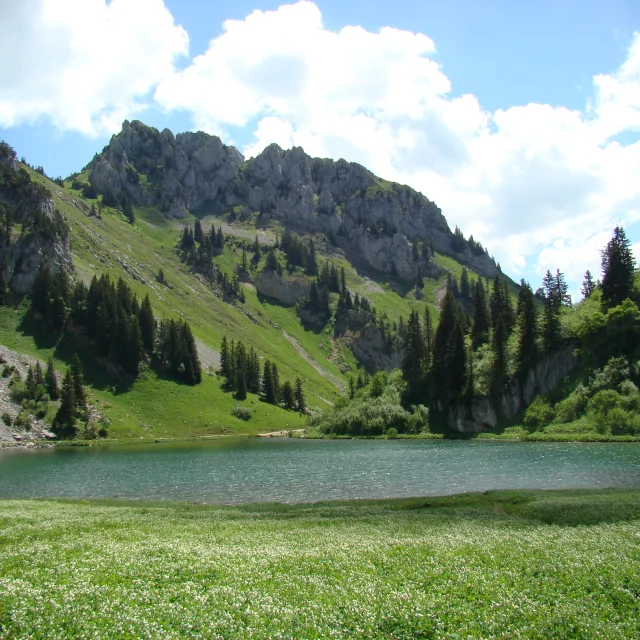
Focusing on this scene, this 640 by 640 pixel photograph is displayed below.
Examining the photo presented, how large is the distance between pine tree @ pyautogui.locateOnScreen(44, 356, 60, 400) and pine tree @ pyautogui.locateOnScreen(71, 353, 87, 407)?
4623 millimetres

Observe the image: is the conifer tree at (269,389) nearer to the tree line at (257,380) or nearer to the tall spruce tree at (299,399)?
the tree line at (257,380)

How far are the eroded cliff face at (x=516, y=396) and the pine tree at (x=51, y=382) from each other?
11024 centimetres

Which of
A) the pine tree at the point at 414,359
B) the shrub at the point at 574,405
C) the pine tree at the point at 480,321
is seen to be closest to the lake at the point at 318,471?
the shrub at the point at 574,405

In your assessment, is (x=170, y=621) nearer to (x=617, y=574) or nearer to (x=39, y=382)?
(x=617, y=574)

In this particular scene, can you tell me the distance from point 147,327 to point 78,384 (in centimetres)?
4197

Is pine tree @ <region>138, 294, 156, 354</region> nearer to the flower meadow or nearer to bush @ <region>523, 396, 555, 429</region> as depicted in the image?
bush @ <region>523, 396, 555, 429</region>

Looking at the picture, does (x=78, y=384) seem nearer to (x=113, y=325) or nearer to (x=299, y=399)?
(x=113, y=325)

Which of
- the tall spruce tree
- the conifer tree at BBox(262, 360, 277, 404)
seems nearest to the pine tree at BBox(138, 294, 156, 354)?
the conifer tree at BBox(262, 360, 277, 404)

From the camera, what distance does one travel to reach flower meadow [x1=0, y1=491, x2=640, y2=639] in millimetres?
15359

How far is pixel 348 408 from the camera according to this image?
5846 inches

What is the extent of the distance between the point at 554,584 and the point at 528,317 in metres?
110

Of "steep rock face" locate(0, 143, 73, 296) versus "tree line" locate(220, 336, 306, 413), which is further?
Answer: "tree line" locate(220, 336, 306, 413)

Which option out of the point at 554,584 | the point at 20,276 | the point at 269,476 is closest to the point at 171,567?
the point at 554,584

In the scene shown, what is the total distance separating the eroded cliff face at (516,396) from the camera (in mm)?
112750
